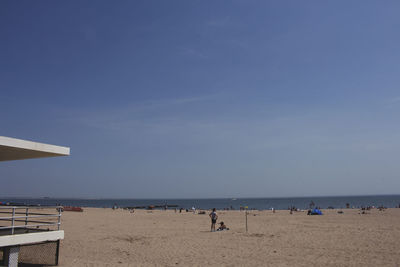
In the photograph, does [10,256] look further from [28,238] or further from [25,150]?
[25,150]

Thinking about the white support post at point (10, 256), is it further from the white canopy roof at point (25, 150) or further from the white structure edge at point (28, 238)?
the white canopy roof at point (25, 150)

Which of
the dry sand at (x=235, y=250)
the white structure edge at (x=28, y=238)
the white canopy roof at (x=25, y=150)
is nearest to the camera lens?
the white structure edge at (x=28, y=238)

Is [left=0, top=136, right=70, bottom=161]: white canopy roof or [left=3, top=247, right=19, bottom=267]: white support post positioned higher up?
[left=0, top=136, right=70, bottom=161]: white canopy roof

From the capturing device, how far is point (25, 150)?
976 centimetres

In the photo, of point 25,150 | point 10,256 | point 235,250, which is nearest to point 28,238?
point 10,256

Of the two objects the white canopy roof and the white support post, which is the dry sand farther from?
the white canopy roof

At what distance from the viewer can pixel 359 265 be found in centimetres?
1075

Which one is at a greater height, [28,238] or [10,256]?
[28,238]

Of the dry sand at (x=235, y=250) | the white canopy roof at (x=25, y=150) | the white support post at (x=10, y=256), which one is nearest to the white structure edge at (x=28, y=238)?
the white support post at (x=10, y=256)

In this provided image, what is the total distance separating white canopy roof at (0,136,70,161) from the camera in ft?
29.8

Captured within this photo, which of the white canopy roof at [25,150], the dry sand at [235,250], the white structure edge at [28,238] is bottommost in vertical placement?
the dry sand at [235,250]

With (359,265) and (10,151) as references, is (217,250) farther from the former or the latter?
(10,151)

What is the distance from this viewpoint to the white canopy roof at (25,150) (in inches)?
357

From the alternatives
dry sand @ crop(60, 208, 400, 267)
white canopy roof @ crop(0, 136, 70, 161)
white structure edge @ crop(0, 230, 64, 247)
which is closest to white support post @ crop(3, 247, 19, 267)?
white structure edge @ crop(0, 230, 64, 247)
